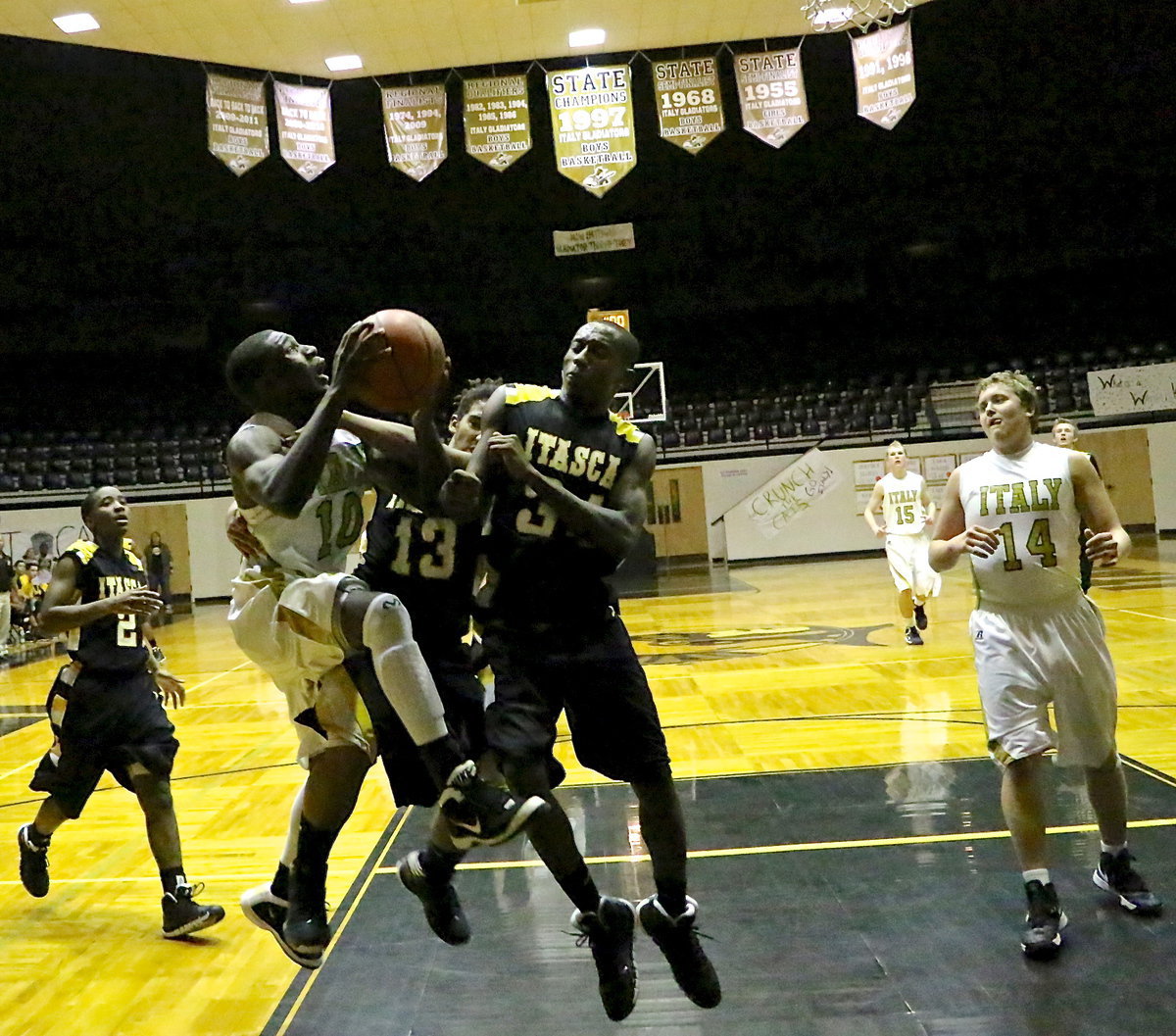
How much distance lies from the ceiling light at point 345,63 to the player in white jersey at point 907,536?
865 cm

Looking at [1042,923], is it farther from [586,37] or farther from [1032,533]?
[586,37]

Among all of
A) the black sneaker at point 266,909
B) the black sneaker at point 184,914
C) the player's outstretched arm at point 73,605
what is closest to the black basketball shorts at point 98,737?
the player's outstretched arm at point 73,605

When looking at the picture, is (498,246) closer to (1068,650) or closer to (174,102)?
(174,102)

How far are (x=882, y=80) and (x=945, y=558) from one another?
31.8 feet

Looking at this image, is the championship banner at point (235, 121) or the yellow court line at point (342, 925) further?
the championship banner at point (235, 121)

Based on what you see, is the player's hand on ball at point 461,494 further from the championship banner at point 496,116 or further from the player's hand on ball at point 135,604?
the championship banner at point 496,116

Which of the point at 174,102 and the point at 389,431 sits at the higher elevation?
the point at 174,102

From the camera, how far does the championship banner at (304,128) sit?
12.6 meters

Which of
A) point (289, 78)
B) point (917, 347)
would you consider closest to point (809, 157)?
point (917, 347)

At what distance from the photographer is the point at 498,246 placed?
2170 cm

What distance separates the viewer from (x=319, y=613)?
2.54m

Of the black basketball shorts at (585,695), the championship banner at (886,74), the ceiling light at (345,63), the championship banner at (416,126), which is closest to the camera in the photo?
the black basketball shorts at (585,695)

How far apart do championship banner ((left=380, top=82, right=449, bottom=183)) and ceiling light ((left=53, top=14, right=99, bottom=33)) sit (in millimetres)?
3329

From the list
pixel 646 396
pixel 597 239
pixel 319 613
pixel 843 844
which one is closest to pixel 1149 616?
pixel 843 844
